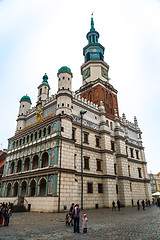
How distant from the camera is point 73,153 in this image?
29047 mm

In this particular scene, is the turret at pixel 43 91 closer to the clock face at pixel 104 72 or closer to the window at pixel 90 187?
the clock face at pixel 104 72

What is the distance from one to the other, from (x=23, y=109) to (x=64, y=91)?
47.3 feet

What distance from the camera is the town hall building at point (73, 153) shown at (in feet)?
89.0

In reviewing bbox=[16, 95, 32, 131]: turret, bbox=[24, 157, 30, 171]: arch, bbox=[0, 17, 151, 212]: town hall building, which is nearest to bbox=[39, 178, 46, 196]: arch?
bbox=[0, 17, 151, 212]: town hall building

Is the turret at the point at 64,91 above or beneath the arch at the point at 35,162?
above

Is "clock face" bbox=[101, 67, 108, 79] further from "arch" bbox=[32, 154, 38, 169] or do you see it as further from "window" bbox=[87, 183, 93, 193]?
"window" bbox=[87, 183, 93, 193]

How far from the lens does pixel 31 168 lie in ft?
101

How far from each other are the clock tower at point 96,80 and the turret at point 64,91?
966 centimetres

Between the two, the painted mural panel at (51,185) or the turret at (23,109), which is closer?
the painted mural panel at (51,185)

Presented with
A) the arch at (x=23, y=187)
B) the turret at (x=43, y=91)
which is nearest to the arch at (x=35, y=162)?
the arch at (x=23, y=187)

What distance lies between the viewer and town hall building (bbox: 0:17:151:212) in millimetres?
27123

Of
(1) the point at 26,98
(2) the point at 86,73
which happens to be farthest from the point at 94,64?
(1) the point at 26,98

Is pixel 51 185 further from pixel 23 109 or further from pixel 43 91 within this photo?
pixel 23 109

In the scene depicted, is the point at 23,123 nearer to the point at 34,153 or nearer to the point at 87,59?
the point at 34,153
